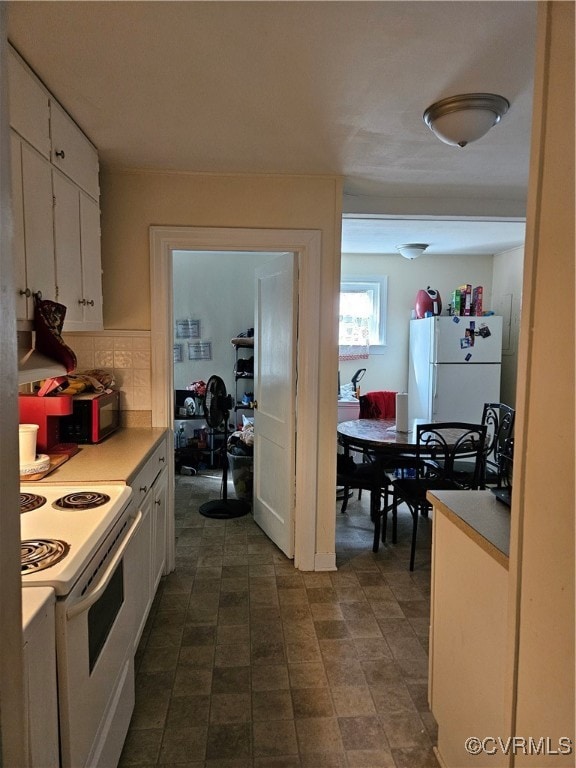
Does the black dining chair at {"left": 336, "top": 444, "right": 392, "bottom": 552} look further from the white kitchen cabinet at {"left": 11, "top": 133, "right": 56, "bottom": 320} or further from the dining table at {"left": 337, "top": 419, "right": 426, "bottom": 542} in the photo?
the white kitchen cabinet at {"left": 11, "top": 133, "right": 56, "bottom": 320}

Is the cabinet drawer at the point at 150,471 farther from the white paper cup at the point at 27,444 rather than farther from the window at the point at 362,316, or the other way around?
the window at the point at 362,316

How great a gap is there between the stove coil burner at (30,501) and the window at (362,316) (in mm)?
4453

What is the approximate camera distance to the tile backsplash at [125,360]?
9.57 feet

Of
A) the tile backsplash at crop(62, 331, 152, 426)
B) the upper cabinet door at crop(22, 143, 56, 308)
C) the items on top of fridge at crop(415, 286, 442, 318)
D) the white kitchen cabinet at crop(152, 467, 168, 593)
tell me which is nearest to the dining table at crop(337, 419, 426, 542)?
the white kitchen cabinet at crop(152, 467, 168, 593)

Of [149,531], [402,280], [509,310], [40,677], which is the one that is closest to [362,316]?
[402,280]

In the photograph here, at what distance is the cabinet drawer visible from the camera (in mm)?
2160

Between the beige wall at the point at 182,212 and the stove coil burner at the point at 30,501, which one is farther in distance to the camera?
the beige wall at the point at 182,212

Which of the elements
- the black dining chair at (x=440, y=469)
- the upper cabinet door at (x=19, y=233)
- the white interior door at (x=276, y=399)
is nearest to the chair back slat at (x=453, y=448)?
the black dining chair at (x=440, y=469)

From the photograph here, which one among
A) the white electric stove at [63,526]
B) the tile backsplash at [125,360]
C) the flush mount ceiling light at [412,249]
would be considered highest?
the flush mount ceiling light at [412,249]

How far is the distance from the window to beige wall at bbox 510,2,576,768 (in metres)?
4.84

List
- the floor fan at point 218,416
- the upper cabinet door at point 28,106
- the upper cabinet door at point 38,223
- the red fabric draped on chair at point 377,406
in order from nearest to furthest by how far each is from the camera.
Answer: the upper cabinet door at point 28,106 → the upper cabinet door at point 38,223 → the floor fan at point 218,416 → the red fabric draped on chair at point 377,406

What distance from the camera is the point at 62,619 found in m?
1.17

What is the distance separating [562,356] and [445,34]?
3.82ft

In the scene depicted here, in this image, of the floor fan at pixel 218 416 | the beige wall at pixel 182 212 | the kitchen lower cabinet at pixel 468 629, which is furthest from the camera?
the floor fan at pixel 218 416
